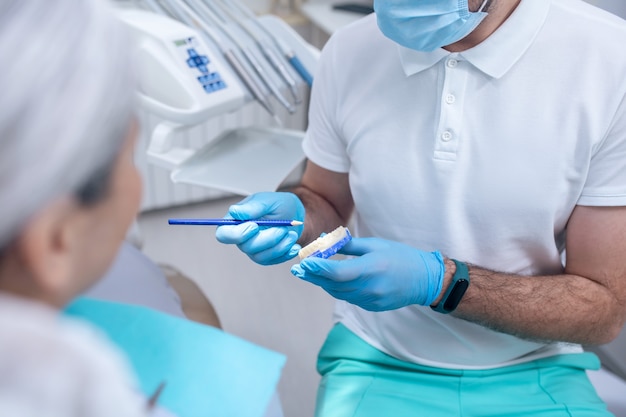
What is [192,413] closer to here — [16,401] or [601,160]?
[16,401]

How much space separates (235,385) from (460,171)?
0.56 metres

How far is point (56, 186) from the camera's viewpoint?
15.1 inches

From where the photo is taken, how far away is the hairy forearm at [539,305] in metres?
0.98

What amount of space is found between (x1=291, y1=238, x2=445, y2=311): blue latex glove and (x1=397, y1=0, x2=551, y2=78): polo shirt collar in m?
0.29

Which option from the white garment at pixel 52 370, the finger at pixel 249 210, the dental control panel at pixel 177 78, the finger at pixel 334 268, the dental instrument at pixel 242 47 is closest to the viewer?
the white garment at pixel 52 370

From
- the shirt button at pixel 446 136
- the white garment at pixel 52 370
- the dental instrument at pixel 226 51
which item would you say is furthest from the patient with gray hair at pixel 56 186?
the dental instrument at pixel 226 51

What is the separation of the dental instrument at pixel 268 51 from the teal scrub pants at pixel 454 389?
552mm

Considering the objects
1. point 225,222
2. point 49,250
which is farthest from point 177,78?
point 49,250

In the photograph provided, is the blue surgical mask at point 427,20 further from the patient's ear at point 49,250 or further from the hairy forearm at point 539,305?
the patient's ear at point 49,250

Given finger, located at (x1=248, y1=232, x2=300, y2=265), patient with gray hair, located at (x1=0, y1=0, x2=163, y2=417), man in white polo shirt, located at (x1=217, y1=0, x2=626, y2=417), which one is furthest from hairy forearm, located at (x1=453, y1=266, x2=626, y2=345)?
patient with gray hair, located at (x1=0, y1=0, x2=163, y2=417)

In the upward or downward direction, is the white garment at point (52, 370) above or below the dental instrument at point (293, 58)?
above

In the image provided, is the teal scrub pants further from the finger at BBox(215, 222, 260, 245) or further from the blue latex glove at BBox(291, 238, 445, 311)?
the finger at BBox(215, 222, 260, 245)

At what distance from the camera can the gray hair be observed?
0.37m

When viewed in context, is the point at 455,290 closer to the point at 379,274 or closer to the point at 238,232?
the point at 379,274
